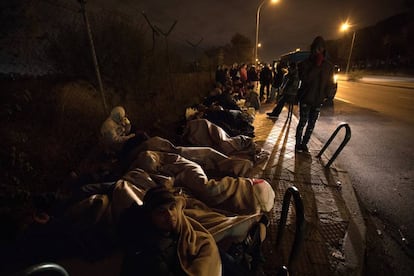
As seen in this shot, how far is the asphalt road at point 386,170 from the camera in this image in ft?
7.20

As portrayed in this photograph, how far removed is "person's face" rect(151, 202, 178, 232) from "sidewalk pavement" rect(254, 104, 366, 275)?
95 centimetres

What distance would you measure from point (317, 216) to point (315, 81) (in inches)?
97.4

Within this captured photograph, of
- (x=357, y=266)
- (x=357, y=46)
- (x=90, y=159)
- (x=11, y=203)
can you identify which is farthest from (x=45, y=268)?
(x=357, y=46)

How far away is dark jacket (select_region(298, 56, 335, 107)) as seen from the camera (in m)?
3.69

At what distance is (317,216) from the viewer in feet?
7.99

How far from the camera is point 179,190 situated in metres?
2.30

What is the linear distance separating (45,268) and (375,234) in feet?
9.75

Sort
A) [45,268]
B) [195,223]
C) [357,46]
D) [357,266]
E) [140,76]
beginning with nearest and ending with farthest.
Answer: [45,268], [195,223], [357,266], [140,76], [357,46]

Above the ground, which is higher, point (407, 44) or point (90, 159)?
point (407, 44)

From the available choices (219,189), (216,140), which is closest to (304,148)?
(216,140)

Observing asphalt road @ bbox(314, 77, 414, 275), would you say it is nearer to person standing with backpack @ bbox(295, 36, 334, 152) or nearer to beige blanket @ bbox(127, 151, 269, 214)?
person standing with backpack @ bbox(295, 36, 334, 152)

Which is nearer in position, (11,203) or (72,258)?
(72,258)

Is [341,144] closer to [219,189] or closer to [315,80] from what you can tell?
[315,80]

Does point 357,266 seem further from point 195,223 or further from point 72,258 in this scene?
point 72,258
